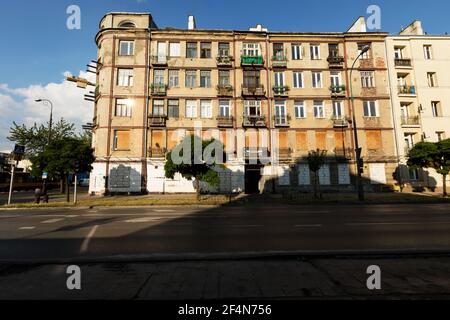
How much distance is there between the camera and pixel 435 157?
20.5 m

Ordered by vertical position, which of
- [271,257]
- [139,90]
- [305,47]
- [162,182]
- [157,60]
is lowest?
[271,257]

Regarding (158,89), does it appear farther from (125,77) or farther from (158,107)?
(125,77)

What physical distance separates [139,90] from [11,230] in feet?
67.6

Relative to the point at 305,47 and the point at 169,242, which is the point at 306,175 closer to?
the point at 305,47

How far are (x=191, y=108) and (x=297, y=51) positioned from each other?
14309 mm

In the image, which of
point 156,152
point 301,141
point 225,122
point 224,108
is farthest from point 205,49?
point 301,141

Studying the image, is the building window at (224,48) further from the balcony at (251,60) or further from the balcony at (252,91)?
the balcony at (252,91)

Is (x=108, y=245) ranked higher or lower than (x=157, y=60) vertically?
lower

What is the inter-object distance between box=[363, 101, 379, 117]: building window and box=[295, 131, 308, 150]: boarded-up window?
746 cm

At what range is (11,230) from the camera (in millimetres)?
9039

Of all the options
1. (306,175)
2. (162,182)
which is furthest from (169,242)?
(306,175)

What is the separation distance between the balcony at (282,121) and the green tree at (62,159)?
61.1ft

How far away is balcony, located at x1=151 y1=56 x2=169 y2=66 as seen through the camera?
27.2 m

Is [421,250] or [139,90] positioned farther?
[139,90]
